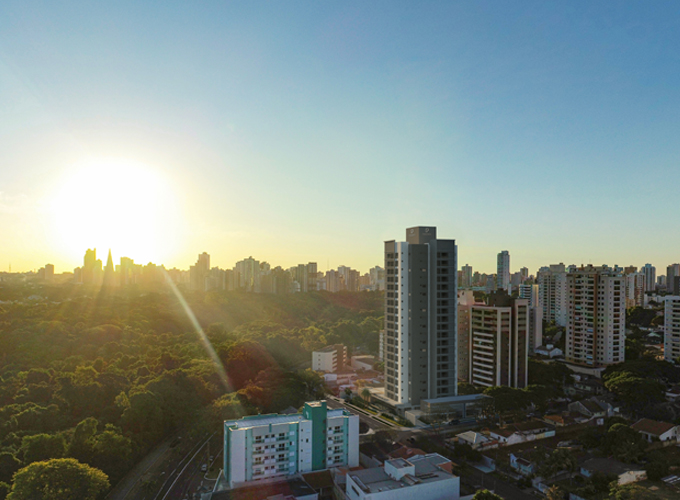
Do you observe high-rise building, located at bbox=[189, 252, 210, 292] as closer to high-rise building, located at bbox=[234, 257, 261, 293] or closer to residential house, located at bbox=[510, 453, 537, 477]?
high-rise building, located at bbox=[234, 257, 261, 293]

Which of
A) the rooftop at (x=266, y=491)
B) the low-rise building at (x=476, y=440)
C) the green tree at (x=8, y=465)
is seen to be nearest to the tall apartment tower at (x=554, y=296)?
the low-rise building at (x=476, y=440)

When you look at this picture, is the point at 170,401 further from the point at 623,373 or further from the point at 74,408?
the point at 623,373

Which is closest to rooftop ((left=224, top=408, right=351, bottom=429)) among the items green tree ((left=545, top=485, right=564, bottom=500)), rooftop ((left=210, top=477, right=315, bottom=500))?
rooftop ((left=210, top=477, right=315, bottom=500))

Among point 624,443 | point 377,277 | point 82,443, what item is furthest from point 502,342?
point 377,277

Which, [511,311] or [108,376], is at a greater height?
[511,311]

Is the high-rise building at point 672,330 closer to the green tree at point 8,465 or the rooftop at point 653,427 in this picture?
the rooftop at point 653,427

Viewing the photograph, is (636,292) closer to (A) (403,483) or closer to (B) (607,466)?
(B) (607,466)

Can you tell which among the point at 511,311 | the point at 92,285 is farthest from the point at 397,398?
the point at 92,285

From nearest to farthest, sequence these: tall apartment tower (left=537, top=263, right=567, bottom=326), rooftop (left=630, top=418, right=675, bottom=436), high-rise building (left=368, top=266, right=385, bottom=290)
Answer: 1. rooftop (left=630, top=418, right=675, bottom=436)
2. tall apartment tower (left=537, top=263, right=567, bottom=326)
3. high-rise building (left=368, top=266, right=385, bottom=290)
